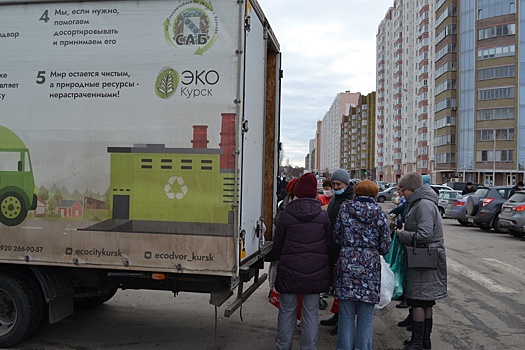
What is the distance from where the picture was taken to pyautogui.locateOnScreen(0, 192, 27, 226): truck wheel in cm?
495

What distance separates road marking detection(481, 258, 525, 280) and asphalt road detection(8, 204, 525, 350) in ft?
4.16

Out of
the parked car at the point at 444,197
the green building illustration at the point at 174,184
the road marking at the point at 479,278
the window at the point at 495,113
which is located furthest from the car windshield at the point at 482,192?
the window at the point at 495,113

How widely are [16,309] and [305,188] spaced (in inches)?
130

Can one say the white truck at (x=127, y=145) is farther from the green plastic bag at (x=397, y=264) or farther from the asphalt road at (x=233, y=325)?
the green plastic bag at (x=397, y=264)

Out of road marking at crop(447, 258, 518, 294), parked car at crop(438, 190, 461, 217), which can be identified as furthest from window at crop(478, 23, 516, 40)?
road marking at crop(447, 258, 518, 294)

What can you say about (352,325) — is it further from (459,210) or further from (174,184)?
(459,210)

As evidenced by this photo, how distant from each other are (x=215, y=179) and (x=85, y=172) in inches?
52.3

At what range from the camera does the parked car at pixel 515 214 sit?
1509cm

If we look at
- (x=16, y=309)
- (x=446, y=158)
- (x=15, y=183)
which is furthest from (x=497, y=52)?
(x=16, y=309)

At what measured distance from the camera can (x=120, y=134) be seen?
15.7ft

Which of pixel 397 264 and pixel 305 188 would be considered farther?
pixel 397 264

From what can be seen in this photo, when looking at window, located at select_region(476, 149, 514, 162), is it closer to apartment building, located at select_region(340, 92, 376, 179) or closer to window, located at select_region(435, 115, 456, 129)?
window, located at select_region(435, 115, 456, 129)

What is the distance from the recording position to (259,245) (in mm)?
5621

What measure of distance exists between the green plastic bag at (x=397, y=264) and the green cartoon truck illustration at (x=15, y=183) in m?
3.93
